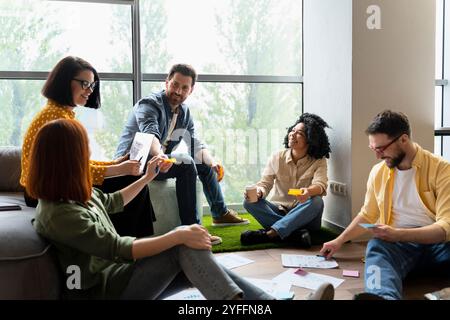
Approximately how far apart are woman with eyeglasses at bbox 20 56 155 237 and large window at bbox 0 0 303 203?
1.41m

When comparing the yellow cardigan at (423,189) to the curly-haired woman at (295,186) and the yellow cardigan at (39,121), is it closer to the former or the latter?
the curly-haired woman at (295,186)

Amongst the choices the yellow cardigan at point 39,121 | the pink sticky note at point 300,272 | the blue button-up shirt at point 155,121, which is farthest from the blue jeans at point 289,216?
the yellow cardigan at point 39,121

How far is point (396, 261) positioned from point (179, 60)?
256 cm

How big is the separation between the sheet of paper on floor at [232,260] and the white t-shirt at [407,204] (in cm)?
88

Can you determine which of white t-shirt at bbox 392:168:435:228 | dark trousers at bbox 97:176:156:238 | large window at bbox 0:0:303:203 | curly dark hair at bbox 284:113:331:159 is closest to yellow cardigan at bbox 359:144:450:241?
white t-shirt at bbox 392:168:435:228

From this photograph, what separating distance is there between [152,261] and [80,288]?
254 mm

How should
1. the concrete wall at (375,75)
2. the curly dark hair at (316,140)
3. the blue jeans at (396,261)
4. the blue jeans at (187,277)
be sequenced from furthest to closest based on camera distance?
the curly dark hair at (316,140)
the concrete wall at (375,75)
the blue jeans at (396,261)
the blue jeans at (187,277)

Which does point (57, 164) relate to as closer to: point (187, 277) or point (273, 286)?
point (187, 277)

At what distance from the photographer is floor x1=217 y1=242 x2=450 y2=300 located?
7.00 feet

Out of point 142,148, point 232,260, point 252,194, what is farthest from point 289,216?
point 142,148

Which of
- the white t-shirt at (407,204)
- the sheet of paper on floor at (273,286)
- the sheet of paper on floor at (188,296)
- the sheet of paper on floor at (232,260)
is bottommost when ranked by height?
the sheet of paper on floor at (232,260)

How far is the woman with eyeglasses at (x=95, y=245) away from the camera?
4.70 ft

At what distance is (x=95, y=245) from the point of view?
4.66 feet

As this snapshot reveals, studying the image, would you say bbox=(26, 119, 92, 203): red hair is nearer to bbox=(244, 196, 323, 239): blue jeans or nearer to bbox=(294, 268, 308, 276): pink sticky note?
bbox=(294, 268, 308, 276): pink sticky note
